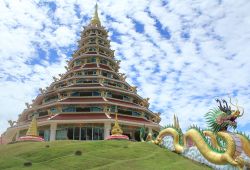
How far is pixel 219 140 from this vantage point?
Answer: 77.7ft

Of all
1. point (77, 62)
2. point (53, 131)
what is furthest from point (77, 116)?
point (77, 62)

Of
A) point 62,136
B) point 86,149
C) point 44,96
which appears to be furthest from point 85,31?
point 86,149

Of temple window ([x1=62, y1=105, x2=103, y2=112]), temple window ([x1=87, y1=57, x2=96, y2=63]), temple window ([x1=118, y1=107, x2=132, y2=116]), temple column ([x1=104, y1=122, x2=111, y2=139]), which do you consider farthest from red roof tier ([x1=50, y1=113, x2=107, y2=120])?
temple window ([x1=87, y1=57, x2=96, y2=63])

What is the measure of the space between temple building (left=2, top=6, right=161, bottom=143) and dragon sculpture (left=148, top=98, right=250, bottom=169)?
16202 mm

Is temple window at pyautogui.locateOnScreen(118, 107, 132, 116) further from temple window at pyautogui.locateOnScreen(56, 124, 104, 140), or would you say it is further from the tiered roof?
temple window at pyautogui.locateOnScreen(56, 124, 104, 140)

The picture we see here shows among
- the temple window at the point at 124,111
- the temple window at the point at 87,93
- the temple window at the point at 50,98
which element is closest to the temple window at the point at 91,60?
the temple window at the point at 87,93

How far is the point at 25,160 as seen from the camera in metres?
24.5

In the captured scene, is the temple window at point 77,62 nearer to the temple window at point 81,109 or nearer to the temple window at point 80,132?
the temple window at point 81,109

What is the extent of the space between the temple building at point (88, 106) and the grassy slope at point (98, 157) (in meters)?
12.2

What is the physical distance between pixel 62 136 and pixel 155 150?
1785 centimetres

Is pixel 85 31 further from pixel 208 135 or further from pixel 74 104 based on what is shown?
pixel 208 135

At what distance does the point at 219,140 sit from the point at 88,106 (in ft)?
76.0

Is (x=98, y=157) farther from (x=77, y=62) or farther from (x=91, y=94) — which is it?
(x=77, y=62)

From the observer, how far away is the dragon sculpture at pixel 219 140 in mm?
21281
